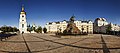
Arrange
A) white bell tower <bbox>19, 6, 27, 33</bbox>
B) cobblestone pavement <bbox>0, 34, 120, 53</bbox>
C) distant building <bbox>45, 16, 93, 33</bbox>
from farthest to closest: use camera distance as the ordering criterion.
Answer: distant building <bbox>45, 16, 93, 33</bbox> → white bell tower <bbox>19, 6, 27, 33</bbox> → cobblestone pavement <bbox>0, 34, 120, 53</bbox>

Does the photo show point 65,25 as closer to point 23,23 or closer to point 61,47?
point 23,23

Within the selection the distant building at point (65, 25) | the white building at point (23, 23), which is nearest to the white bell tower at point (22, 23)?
the white building at point (23, 23)

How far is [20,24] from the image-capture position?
118 m

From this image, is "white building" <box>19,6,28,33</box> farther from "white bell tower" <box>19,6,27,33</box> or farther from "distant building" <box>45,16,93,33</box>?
"distant building" <box>45,16,93,33</box>

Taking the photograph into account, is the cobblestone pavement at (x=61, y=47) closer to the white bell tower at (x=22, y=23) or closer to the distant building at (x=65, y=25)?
the white bell tower at (x=22, y=23)

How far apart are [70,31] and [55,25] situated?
9872 cm

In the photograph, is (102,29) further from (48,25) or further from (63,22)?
(48,25)

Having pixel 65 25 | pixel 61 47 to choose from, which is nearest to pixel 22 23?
pixel 65 25

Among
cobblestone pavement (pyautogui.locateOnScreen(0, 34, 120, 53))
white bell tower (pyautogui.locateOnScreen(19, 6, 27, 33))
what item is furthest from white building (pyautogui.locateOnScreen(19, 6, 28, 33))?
cobblestone pavement (pyautogui.locateOnScreen(0, 34, 120, 53))

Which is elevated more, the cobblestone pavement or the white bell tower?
the white bell tower

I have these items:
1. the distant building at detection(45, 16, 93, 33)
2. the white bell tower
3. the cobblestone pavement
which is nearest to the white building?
the white bell tower

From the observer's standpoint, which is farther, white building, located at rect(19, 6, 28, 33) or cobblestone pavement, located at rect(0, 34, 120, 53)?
white building, located at rect(19, 6, 28, 33)

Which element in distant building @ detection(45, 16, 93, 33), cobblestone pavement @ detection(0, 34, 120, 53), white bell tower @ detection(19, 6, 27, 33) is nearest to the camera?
cobblestone pavement @ detection(0, 34, 120, 53)

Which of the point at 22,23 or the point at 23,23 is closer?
the point at 23,23
